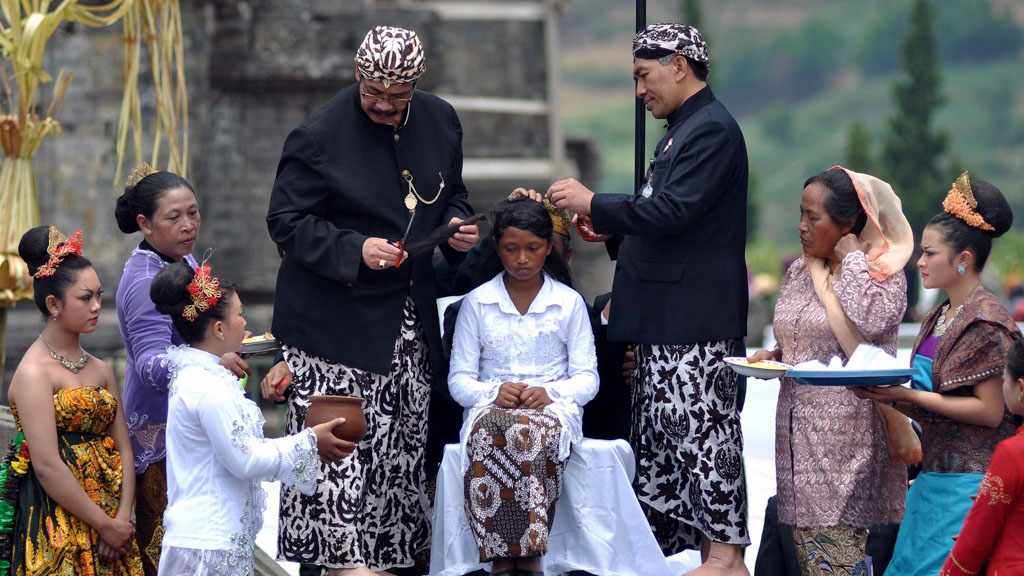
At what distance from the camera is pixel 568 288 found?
211 inches

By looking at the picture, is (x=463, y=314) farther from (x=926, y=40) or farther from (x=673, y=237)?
(x=926, y=40)

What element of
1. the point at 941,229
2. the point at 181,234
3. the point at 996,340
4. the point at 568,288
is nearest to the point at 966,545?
the point at 996,340

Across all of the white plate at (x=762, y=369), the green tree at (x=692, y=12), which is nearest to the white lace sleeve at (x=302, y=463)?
the white plate at (x=762, y=369)

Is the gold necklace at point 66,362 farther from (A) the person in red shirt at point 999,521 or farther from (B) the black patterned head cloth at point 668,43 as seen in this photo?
(A) the person in red shirt at point 999,521

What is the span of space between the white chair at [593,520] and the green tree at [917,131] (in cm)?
2329

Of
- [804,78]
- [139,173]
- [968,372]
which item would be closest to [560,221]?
[139,173]

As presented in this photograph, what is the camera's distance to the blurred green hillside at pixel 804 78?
43.9m

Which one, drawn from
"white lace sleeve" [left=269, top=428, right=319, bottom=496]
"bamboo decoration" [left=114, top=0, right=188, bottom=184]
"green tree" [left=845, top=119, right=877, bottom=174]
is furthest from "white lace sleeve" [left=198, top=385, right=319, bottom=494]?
"green tree" [left=845, top=119, right=877, bottom=174]

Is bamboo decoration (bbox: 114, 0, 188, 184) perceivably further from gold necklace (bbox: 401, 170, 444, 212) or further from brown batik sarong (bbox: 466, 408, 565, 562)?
brown batik sarong (bbox: 466, 408, 565, 562)

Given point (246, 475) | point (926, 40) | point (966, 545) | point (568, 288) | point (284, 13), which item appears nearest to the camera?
point (966, 545)

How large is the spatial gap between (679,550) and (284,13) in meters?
7.96

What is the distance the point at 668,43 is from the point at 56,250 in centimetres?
233

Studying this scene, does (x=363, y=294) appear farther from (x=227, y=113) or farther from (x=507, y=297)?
(x=227, y=113)

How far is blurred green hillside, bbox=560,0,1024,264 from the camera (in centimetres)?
4388
